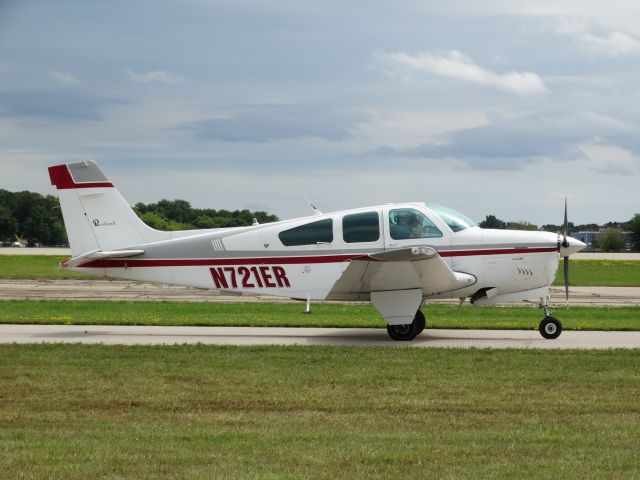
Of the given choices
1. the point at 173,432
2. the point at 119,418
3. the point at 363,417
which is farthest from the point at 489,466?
the point at 119,418

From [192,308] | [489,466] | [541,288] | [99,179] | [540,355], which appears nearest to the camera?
[489,466]

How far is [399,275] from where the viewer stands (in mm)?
15508

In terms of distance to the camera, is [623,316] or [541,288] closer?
[541,288]

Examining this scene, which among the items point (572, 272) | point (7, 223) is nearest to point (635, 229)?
point (572, 272)

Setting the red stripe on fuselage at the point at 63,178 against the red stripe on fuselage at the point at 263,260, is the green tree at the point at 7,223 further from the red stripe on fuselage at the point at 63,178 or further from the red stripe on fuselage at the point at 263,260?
the red stripe on fuselage at the point at 263,260

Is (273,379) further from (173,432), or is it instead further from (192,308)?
(192,308)

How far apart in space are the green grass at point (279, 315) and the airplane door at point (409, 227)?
3389 millimetres

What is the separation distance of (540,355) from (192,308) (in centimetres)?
1237

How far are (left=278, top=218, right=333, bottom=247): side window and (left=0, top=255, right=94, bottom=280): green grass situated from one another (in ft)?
87.3

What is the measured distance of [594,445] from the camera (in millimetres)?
7590

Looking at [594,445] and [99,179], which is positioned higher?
[99,179]

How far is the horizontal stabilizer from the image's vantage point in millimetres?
16858

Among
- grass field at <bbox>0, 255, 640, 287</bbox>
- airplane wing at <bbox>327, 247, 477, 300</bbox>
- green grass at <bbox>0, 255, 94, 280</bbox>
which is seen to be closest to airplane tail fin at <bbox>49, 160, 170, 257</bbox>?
airplane wing at <bbox>327, 247, 477, 300</bbox>

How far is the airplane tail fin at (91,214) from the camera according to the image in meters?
17.3
